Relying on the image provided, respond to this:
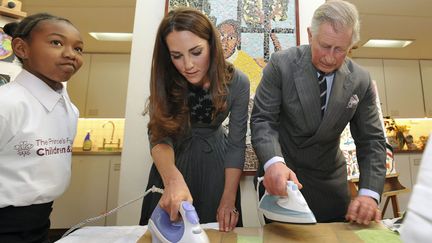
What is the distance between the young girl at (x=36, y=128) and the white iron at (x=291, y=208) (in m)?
0.61

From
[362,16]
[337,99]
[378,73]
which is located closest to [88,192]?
[337,99]

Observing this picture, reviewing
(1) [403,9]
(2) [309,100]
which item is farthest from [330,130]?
(1) [403,9]

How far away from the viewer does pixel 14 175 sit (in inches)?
30.5

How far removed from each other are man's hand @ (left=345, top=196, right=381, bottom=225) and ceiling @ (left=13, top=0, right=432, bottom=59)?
2.57 metres

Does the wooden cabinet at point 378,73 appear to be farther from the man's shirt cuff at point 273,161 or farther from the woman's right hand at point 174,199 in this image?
the woman's right hand at point 174,199

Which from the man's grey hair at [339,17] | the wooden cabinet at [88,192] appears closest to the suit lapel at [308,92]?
the man's grey hair at [339,17]

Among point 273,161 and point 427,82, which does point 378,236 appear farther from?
point 427,82

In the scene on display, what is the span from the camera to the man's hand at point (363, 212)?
2.71 feet

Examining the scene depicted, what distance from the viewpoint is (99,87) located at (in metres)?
3.97

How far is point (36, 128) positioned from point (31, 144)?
0.17 feet

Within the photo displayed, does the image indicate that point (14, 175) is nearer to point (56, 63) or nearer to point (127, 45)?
point (56, 63)

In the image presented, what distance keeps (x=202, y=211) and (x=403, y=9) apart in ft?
10.0

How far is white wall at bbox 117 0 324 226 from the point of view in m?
1.53

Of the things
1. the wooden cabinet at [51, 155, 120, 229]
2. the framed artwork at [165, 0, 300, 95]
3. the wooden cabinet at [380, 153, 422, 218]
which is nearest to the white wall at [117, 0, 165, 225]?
the framed artwork at [165, 0, 300, 95]
